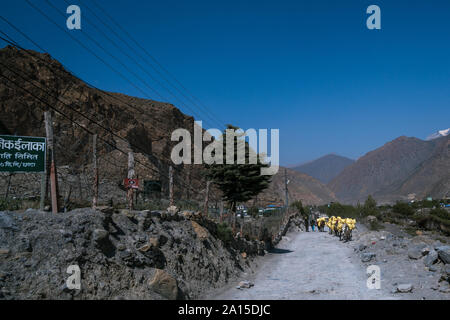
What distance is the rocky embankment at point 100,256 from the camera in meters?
7.48

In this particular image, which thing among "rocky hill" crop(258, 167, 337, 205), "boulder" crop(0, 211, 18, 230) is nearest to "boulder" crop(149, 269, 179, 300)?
"boulder" crop(0, 211, 18, 230)

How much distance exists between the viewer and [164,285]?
9.07 m

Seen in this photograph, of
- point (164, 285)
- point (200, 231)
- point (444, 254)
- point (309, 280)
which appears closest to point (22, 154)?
point (164, 285)

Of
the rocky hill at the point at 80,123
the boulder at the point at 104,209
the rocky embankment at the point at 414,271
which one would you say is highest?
the rocky hill at the point at 80,123

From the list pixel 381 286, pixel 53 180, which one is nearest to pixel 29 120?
pixel 53 180

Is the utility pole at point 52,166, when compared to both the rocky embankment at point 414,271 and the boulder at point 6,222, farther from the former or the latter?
the rocky embankment at point 414,271

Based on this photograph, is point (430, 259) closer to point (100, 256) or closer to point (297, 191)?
point (100, 256)

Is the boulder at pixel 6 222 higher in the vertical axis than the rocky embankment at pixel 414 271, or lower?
higher

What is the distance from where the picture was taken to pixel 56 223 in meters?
8.84

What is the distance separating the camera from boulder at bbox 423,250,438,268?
12317mm

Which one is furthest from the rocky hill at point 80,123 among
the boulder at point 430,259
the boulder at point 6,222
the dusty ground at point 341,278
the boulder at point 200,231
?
the boulder at point 430,259
